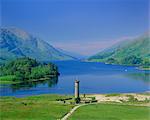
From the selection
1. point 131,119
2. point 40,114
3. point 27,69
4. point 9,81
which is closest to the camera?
point 131,119

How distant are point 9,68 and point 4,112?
99.0 meters

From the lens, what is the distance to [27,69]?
131 metres

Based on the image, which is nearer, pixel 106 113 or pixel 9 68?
pixel 106 113

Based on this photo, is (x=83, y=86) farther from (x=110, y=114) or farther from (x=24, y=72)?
(x=110, y=114)

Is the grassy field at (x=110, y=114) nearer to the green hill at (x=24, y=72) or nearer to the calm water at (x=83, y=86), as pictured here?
the calm water at (x=83, y=86)

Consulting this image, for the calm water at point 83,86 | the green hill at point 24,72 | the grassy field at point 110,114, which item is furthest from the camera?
the green hill at point 24,72

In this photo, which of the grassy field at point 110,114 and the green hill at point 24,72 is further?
the green hill at point 24,72

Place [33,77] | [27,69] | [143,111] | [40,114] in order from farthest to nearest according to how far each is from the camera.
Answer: [27,69] → [33,77] → [143,111] → [40,114]

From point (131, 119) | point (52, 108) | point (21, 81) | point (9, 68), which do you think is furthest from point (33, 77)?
point (131, 119)

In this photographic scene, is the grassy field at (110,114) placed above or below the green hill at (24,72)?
below

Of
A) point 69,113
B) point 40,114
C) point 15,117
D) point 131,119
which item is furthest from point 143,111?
point 15,117

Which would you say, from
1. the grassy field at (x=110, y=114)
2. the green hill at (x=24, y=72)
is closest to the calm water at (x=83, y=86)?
the green hill at (x=24, y=72)

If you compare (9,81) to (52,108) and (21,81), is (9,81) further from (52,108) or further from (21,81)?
(52,108)

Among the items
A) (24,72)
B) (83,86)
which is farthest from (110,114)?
(24,72)
